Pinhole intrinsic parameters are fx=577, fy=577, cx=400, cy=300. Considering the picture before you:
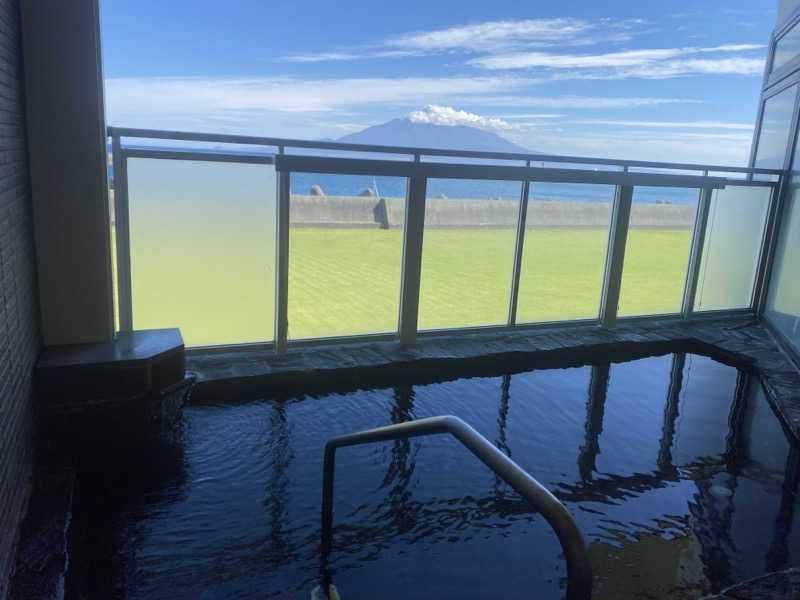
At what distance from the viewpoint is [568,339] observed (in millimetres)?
7035

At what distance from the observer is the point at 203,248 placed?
5691 mm

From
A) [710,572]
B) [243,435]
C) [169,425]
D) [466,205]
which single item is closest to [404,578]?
[710,572]

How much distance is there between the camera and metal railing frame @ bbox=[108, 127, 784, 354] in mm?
5211

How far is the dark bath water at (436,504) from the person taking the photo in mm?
2889

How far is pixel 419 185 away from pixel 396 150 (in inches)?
17.4

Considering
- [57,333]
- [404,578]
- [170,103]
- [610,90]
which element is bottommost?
[404,578]

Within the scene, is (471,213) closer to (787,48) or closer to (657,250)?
(657,250)

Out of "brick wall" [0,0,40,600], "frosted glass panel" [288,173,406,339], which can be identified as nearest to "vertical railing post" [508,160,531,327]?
"frosted glass panel" [288,173,406,339]

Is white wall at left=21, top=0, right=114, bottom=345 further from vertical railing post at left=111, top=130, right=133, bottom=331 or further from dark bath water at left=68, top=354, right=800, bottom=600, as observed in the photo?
dark bath water at left=68, top=354, right=800, bottom=600

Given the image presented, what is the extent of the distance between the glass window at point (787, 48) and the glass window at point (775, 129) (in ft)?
1.43

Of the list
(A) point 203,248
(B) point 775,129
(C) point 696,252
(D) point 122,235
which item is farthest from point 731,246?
(D) point 122,235

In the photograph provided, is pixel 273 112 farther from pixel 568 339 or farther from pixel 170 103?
pixel 568 339

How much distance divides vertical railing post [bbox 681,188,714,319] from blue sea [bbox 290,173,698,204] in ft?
0.48

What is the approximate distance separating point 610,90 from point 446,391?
82.6 m
